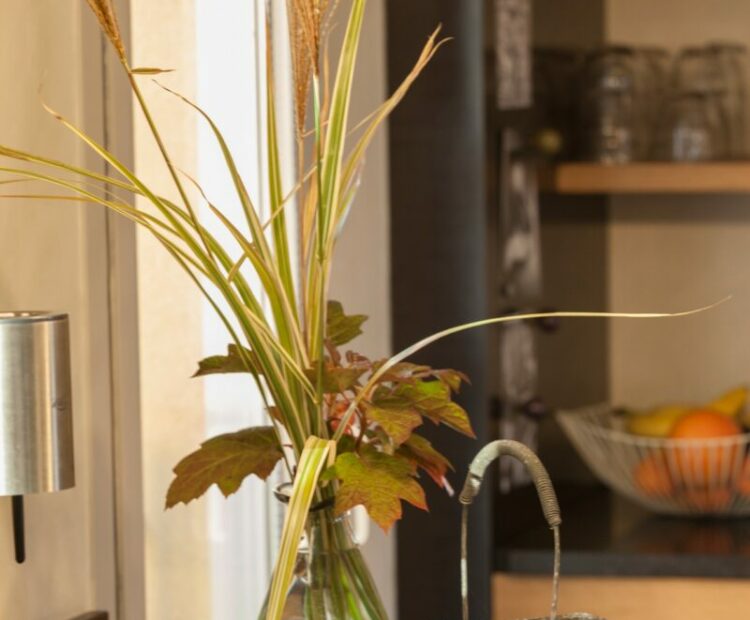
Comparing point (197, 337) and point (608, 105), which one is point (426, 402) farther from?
point (608, 105)

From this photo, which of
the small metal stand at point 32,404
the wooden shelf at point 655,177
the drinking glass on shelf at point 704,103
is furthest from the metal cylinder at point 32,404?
the drinking glass on shelf at point 704,103

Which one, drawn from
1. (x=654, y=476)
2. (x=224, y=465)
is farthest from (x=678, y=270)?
(x=224, y=465)

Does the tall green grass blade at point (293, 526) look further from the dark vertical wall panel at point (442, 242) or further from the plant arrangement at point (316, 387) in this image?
the dark vertical wall panel at point (442, 242)

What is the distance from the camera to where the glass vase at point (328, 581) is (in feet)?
2.58

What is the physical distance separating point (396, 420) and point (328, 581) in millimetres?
115

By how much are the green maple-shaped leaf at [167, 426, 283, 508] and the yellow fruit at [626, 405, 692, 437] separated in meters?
1.26

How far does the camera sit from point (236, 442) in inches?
32.6

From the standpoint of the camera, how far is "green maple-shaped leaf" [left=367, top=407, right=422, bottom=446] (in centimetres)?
75

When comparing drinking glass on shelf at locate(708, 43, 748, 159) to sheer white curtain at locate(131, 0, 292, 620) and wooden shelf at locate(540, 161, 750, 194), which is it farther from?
sheer white curtain at locate(131, 0, 292, 620)

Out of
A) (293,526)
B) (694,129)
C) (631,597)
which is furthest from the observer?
(694,129)

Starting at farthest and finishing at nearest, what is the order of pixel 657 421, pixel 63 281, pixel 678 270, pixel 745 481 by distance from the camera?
pixel 678 270 → pixel 657 421 → pixel 745 481 → pixel 63 281

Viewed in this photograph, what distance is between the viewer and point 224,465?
31.9 inches

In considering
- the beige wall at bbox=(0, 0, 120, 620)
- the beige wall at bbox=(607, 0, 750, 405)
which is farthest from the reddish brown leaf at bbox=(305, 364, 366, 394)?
the beige wall at bbox=(607, 0, 750, 405)

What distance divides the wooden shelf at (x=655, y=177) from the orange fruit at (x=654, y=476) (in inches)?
16.4
